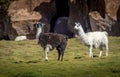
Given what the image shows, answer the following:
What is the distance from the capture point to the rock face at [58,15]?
39.3 metres

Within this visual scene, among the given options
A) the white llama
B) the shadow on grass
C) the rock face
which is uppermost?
the rock face

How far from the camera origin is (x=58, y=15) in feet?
148

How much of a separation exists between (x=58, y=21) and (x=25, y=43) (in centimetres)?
803

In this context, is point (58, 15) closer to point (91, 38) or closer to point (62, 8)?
point (62, 8)

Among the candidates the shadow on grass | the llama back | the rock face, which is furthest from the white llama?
the rock face

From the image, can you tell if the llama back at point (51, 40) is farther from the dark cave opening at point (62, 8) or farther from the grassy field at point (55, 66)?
the dark cave opening at point (62, 8)

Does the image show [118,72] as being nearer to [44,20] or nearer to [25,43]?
[25,43]

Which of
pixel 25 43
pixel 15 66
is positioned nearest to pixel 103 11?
pixel 25 43

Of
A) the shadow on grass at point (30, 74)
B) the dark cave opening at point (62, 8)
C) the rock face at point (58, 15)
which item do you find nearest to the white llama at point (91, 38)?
the shadow on grass at point (30, 74)

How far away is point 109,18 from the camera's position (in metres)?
39.2

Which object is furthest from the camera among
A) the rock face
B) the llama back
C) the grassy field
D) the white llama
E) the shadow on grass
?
the rock face

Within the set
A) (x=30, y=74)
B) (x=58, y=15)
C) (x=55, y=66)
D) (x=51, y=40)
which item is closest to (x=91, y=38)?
(x=51, y=40)

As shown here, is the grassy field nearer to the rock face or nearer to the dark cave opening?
the rock face

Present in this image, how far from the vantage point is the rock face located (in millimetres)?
39281
